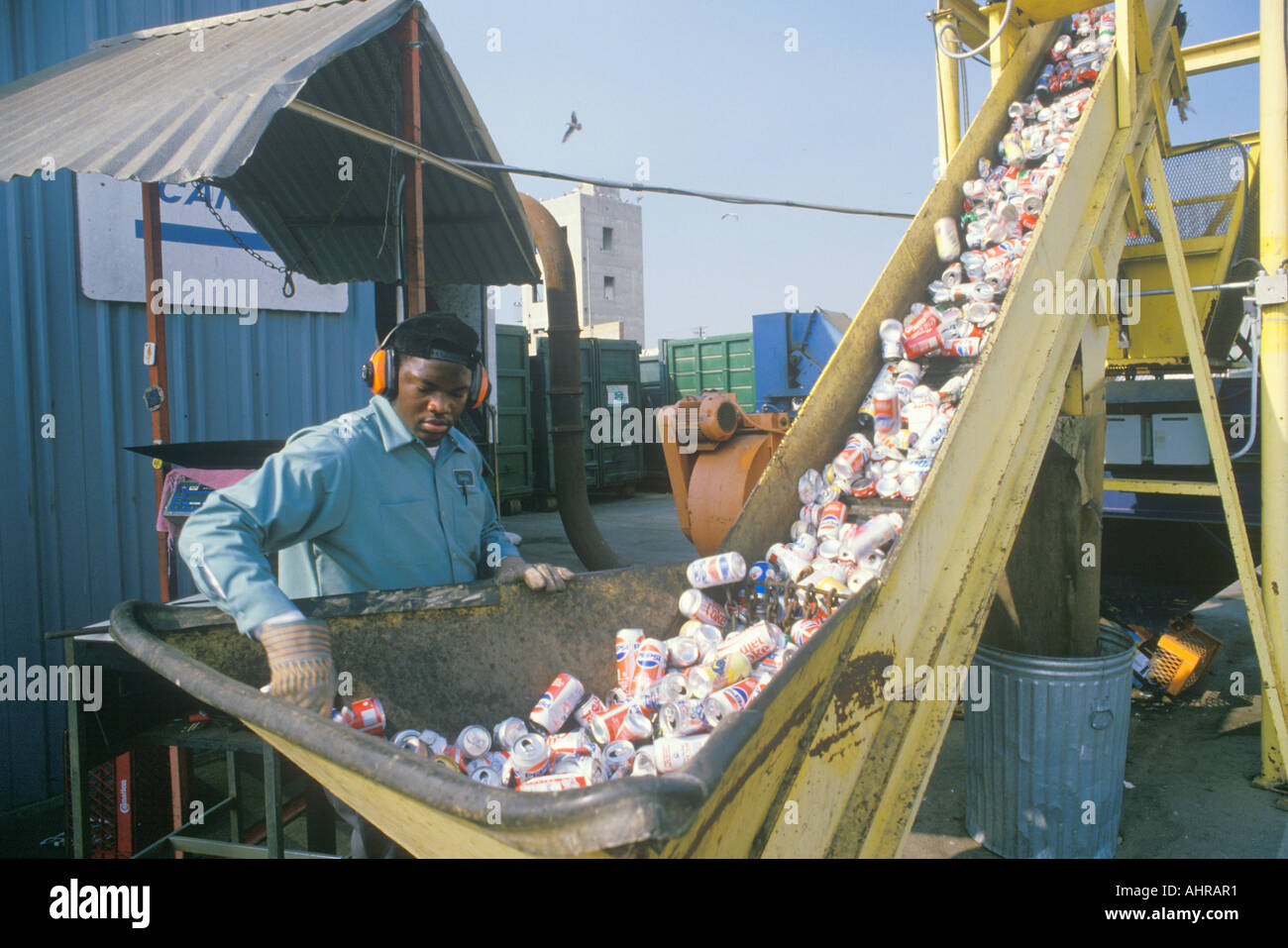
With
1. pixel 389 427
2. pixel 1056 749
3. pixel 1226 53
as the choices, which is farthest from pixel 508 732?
pixel 1226 53

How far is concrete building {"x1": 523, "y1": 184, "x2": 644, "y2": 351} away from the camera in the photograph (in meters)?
39.4

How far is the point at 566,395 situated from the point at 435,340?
5.06 m

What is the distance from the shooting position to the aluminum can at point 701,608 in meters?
2.81

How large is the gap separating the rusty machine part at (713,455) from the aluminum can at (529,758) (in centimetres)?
258

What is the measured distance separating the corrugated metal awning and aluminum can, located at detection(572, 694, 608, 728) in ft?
6.32

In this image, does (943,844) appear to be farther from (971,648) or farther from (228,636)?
(228,636)

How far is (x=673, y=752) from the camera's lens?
2.14 metres

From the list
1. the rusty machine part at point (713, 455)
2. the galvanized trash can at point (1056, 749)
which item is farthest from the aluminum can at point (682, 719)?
the rusty machine part at point (713, 455)

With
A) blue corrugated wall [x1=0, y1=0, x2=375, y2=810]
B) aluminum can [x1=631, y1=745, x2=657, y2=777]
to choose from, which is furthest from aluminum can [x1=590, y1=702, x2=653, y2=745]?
blue corrugated wall [x1=0, y1=0, x2=375, y2=810]

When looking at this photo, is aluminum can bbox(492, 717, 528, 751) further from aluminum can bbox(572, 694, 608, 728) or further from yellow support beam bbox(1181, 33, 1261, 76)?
yellow support beam bbox(1181, 33, 1261, 76)

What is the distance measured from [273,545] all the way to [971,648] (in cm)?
225

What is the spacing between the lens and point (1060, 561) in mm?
3467

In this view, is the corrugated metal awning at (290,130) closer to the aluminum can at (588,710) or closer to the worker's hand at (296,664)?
the worker's hand at (296,664)
